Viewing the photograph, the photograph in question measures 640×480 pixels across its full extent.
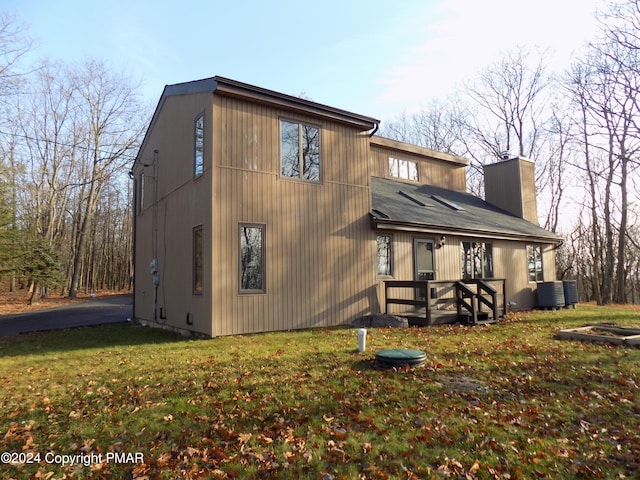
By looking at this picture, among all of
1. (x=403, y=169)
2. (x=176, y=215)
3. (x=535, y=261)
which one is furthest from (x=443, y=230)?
(x=176, y=215)

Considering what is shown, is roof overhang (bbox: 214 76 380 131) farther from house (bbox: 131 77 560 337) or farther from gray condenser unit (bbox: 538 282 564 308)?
gray condenser unit (bbox: 538 282 564 308)

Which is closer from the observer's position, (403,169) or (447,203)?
(447,203)

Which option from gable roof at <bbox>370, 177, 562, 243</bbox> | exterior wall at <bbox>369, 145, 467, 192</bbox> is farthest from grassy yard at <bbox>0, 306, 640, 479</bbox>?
exterior wall at <bbox>369, 145, 467, 192</bbox>

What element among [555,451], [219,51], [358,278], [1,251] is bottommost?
[555,451]

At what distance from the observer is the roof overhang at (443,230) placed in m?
11.2

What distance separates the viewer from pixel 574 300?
15.8 m

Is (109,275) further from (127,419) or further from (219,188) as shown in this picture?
(127,419)

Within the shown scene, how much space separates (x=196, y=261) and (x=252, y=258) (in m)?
1.41

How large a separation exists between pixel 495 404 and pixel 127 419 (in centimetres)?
390

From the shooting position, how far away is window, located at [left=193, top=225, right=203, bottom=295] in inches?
365

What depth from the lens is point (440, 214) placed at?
13695 millimetres

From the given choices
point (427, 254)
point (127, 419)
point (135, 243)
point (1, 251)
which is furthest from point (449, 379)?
point (1, 251)

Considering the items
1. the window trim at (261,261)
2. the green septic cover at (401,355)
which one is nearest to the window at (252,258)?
the window trim at (261,261)

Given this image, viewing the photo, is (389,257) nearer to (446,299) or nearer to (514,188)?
(446,299)
